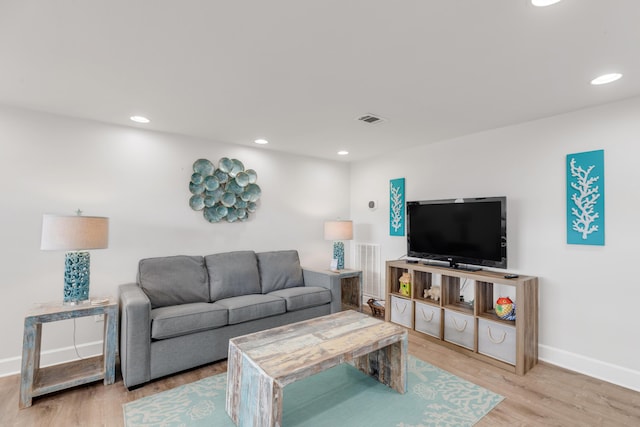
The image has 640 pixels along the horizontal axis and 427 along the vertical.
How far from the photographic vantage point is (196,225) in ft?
11.7

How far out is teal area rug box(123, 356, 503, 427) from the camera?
2002 millimetres

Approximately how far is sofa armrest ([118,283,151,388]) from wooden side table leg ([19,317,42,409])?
54cm

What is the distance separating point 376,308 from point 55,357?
346cm

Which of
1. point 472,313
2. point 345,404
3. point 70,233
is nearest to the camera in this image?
point 345,404

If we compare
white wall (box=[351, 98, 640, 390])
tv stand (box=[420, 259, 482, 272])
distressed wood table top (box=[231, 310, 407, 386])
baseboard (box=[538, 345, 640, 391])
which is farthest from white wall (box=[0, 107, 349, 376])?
baseboard (box=[538, 345, 640, 391])

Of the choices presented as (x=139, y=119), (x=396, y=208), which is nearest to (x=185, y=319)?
(x=139, y=119)

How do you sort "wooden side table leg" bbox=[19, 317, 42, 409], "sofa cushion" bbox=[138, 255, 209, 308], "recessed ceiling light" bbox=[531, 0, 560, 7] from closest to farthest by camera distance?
"recessed ceiling light" bbox=[531, 0, 560, 7] < "wooden side table leg" bbox=[19, 317, 42, 409] < "sofa cushion" bbox=[138, 255, 209, 308]

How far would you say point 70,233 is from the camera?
233 centimetres

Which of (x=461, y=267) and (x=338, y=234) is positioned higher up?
(x=338, y=234)

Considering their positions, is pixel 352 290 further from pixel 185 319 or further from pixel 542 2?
pixel 542 2

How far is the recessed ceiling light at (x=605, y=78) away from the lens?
6.69 ft

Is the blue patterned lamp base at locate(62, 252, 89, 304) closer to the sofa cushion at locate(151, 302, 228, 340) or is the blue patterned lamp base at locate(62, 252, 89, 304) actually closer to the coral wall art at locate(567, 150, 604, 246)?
the sofa cushion at locate(151, 302, 228, 340)

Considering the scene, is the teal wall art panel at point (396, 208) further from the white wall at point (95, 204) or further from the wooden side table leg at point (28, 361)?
the wooden side table leg at point (28, 361)

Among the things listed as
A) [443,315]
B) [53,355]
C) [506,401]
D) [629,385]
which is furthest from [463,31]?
[53,355]
